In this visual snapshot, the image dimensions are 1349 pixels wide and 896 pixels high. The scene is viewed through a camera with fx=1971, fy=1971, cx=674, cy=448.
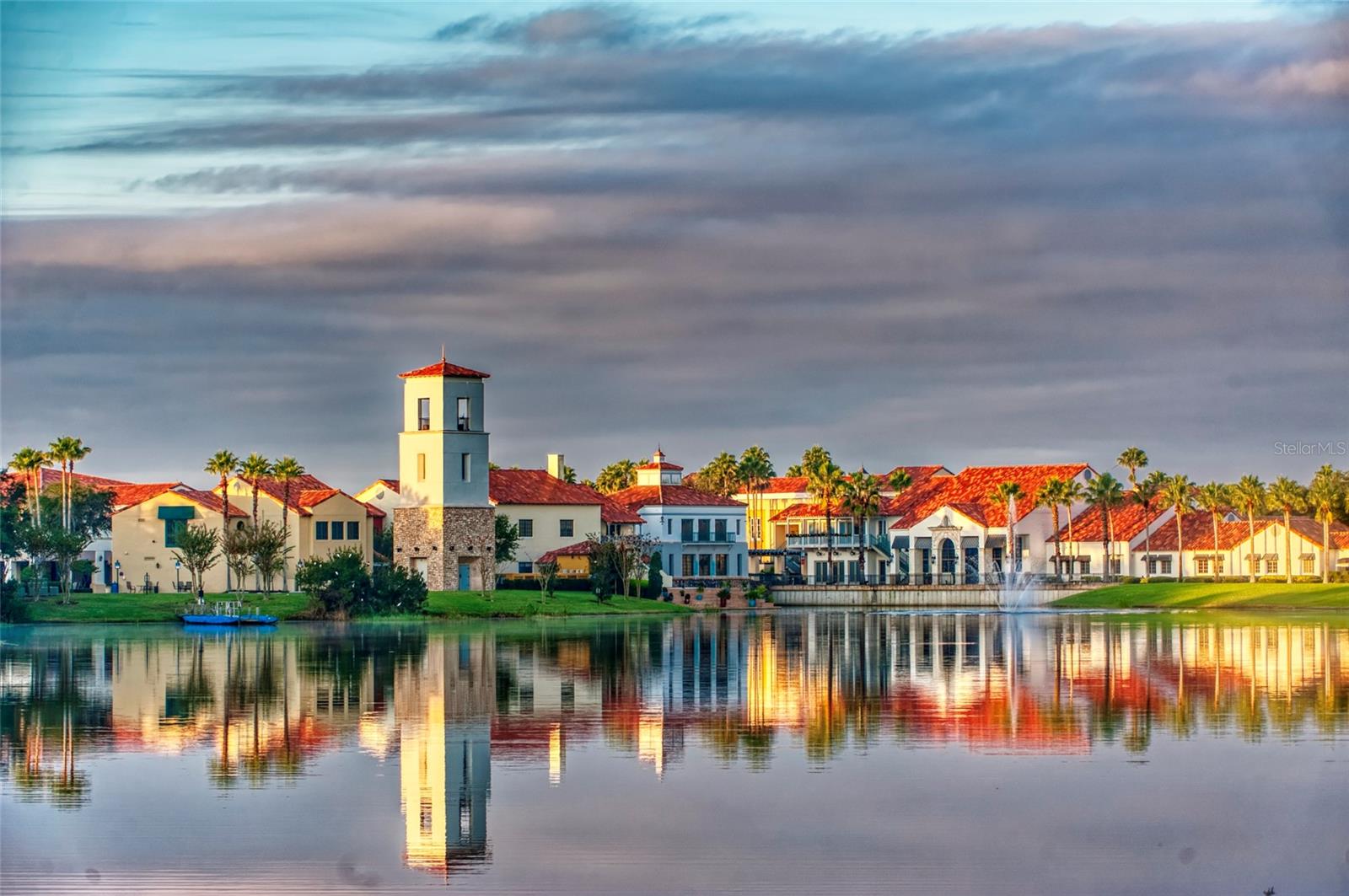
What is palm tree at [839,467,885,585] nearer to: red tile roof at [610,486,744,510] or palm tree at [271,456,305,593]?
red tile roof at [610,486,744,510]

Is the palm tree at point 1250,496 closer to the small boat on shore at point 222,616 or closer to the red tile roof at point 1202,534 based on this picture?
the red tile roof at point 1202,534

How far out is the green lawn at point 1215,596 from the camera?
89200 millimetres

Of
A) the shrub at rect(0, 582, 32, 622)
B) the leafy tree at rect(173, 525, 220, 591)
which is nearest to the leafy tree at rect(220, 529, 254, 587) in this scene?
the leafy tree at rect(173, 525, 220, 591)

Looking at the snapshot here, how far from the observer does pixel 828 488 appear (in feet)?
387

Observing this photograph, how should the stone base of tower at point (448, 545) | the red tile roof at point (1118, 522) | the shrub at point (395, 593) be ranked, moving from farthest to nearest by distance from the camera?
the red tile roof at point (1118, 522) < the stone base of tower at point (448, 545) < the shrub at point (395, 593)

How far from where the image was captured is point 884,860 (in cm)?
1784

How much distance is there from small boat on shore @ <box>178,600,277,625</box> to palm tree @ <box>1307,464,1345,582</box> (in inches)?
2181

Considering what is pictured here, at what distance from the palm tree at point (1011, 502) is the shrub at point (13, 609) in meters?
60.6

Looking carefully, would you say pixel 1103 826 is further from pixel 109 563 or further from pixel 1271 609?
pixel 109 563

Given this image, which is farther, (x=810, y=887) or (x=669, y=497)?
(x=669, y=497)

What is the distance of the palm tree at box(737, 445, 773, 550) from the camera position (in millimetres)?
132250

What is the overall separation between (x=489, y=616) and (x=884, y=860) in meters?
64.8

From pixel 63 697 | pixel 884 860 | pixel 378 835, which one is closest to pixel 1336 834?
pixel 884 860

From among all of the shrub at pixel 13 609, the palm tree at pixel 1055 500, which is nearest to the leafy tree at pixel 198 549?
the shrub at pixel 13 609
